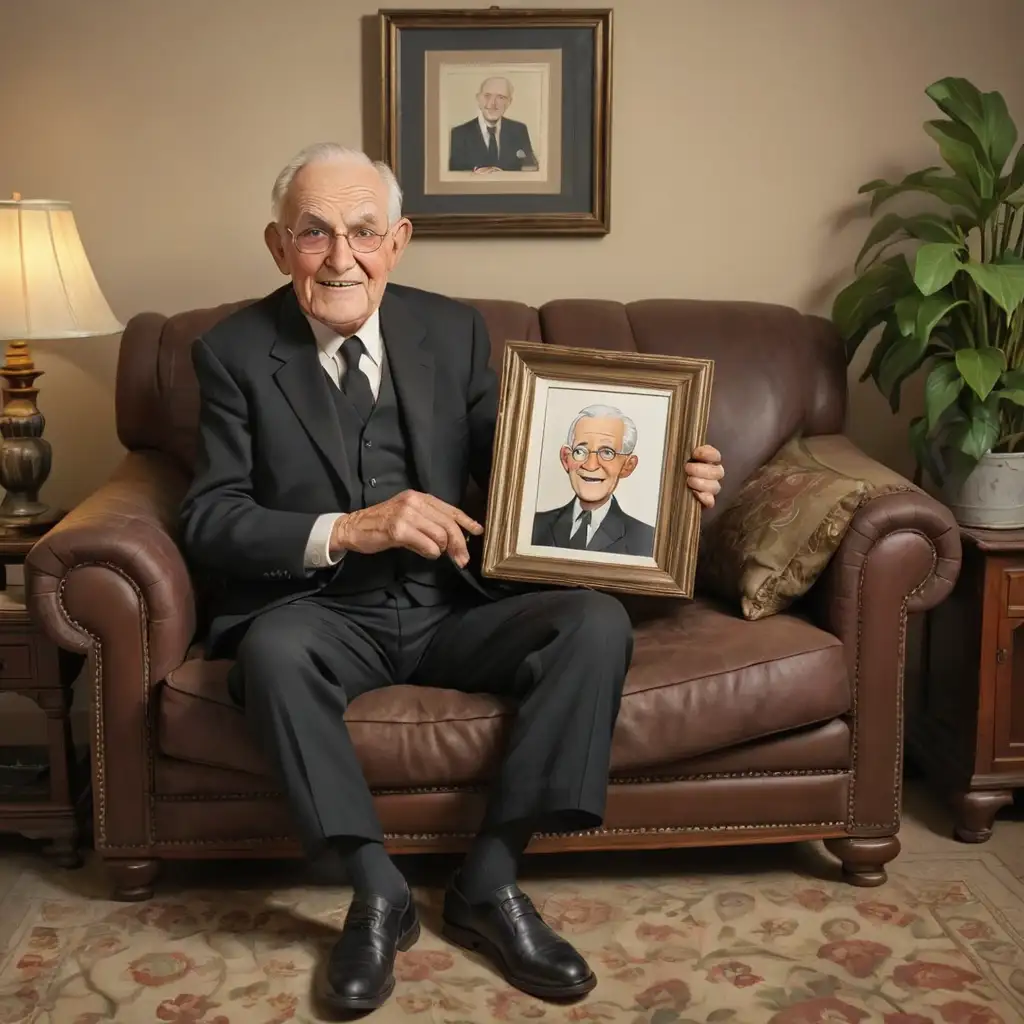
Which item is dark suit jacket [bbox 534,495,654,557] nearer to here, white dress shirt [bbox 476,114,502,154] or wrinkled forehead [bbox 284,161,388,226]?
wrinkled forehead [bbox 284,161,388,226]

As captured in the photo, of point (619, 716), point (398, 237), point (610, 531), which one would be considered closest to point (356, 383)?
point (398, 237)

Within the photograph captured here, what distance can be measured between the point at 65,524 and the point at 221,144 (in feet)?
3.89

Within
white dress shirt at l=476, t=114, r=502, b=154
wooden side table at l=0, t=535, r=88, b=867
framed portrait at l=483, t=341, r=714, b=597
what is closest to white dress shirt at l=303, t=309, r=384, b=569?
framed portrait at l=483, t=341, r=714, b=597

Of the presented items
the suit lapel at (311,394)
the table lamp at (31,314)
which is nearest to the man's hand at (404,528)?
the suit lapel at (311,394)

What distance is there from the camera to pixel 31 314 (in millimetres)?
2525

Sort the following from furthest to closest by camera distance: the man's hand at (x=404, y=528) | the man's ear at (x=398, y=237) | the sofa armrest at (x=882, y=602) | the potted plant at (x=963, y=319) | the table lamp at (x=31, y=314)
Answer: the table lamp at (x=31, y=314), the potted plant at (x=963, y=319), the man's ear at (x=398, y=237), the sofa armrest at (x=882, y=602), the man's hand at (x=404, y=528)

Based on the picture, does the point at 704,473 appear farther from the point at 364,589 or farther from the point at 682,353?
the point at 364,589

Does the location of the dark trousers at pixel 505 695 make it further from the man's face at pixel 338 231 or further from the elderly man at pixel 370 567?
the man's face at pixel 338 231

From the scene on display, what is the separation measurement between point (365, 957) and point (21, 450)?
130cm

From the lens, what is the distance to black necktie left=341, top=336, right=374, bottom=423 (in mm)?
2258

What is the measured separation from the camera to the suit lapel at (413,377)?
2248 millimetres

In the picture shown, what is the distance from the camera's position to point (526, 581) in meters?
2.27

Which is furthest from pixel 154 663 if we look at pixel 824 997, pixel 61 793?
pixel 824 997

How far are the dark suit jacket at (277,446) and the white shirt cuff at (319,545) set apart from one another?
1 cm
